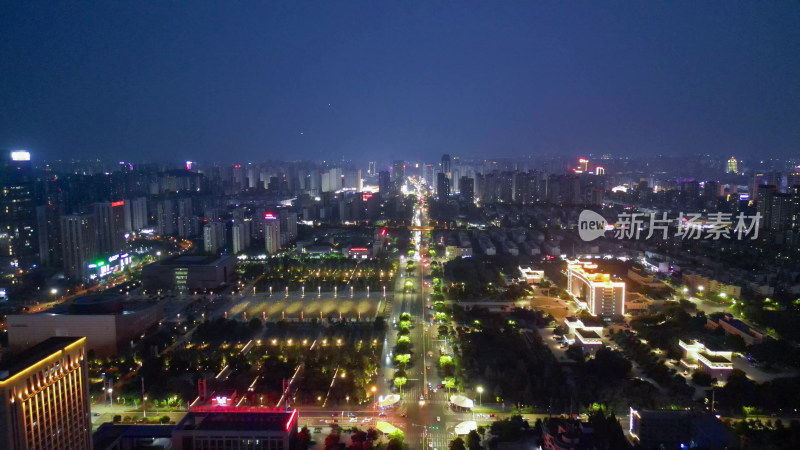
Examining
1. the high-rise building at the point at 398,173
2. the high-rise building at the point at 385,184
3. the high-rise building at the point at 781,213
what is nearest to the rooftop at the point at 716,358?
the high-rise building at the point at 781,213

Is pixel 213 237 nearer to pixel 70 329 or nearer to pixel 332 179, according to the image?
pixel 70 329

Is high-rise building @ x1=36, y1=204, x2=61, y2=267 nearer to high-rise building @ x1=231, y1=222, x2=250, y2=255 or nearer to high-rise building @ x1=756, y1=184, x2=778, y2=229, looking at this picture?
high-rise building @ x1=231, y1=222, x2=250, y2=255

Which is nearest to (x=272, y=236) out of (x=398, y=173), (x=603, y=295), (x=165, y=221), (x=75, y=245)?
(x=165, y=221)

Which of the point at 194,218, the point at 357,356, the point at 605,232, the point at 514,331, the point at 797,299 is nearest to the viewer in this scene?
the point at 357,356

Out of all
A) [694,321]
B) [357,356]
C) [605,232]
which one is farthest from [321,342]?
[605,232]

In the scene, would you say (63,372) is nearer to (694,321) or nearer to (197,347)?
(197,347)

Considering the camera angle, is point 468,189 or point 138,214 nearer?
point 138,214

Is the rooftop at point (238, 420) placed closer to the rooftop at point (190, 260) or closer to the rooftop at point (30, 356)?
the rooftop at point (30, 356)
